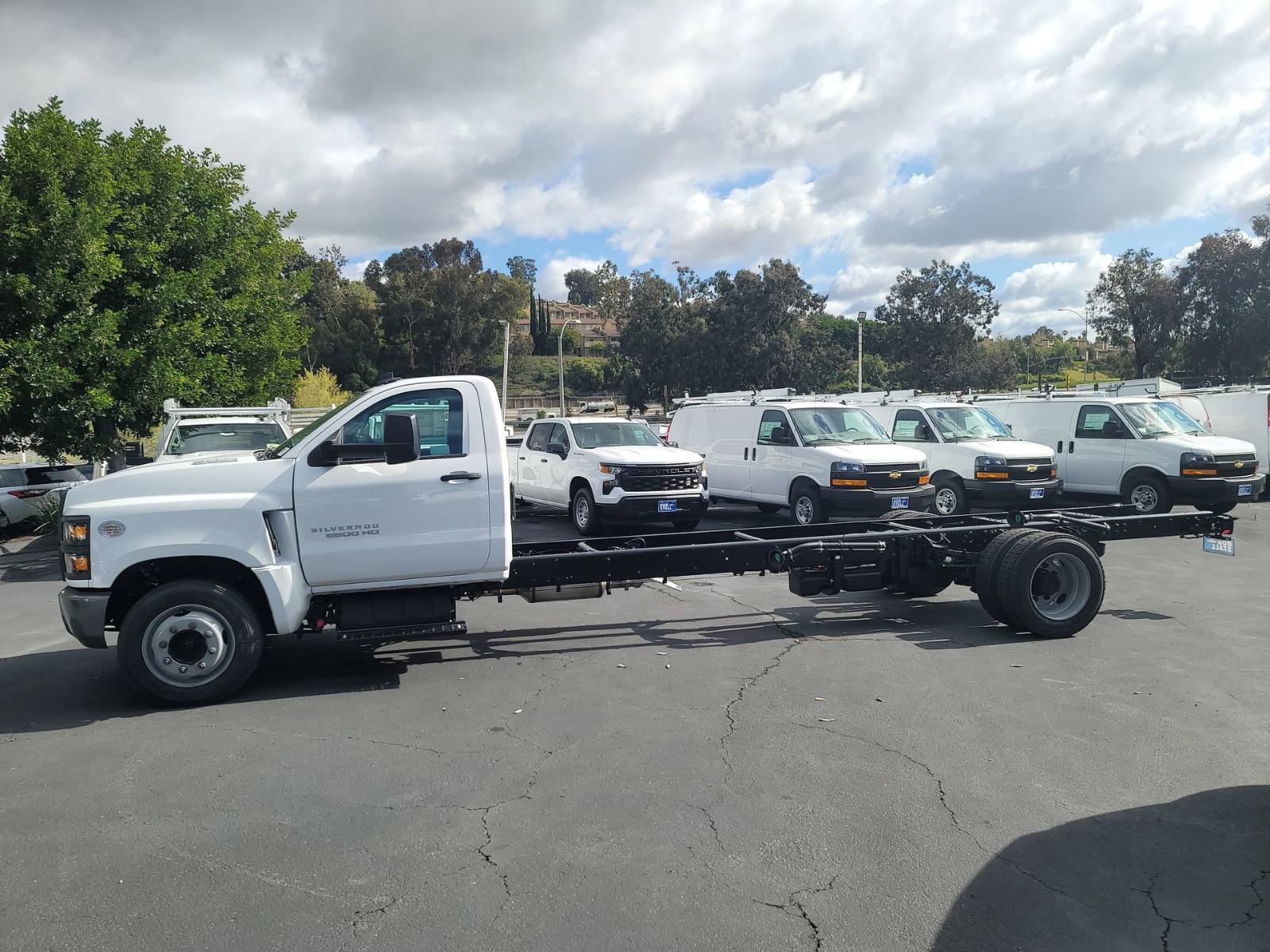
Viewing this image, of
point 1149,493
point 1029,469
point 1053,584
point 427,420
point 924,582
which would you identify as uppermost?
point 427,420

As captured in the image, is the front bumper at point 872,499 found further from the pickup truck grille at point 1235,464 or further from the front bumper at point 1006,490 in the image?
the pickup truck grille at point 1235,464

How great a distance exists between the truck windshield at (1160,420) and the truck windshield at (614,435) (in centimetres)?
810

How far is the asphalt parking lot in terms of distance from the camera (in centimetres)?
357

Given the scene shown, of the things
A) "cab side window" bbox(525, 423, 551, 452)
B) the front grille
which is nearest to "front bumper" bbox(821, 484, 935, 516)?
the front grille

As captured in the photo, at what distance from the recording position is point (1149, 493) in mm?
15211

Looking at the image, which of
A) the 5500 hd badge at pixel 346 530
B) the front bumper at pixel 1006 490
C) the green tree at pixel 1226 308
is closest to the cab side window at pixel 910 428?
the front bumper at pixel 1006 490

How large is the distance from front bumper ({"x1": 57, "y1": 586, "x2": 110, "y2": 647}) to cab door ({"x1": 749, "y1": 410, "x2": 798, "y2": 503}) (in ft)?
34.3

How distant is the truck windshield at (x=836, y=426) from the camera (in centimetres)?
1453

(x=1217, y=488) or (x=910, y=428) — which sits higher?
(x=910, y=428)

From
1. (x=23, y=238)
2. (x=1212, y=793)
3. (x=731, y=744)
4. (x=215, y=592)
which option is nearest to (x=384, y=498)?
(x=215, y=592)

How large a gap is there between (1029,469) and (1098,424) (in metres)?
2.13

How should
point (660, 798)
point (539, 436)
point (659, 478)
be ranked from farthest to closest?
1. point (539, 436)
2. point (659, 478)
3. point (660, 798)

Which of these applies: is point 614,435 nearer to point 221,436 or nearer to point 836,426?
point 836,426

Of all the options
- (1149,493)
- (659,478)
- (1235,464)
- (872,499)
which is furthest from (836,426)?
(1235,464)
